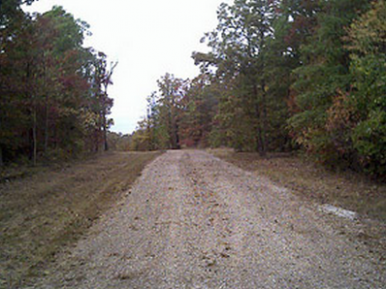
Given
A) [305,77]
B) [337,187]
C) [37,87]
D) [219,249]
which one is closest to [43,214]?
[219,249]

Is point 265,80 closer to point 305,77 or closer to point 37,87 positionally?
point 305,77

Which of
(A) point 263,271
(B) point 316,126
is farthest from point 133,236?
(B) point 316,126

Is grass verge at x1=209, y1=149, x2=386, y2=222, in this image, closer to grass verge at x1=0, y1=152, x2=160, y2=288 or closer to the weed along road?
the weed along road

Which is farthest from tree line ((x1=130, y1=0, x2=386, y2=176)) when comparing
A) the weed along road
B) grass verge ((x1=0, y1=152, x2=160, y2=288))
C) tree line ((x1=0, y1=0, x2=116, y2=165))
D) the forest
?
tree line ((x1=0, y1=0, x2=116, y2=165))

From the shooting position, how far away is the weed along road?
4.42m

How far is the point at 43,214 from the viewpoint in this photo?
8156mm

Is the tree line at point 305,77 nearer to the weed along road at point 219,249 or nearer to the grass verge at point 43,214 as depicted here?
the weed along road at point 219,249

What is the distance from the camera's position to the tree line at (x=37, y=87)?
581 inches

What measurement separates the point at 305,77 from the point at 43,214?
12634mm

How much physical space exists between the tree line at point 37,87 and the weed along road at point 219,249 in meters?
9.62

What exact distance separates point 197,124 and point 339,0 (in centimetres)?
3751

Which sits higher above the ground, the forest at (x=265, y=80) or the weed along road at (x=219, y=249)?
the forest at (x=265, y=80)

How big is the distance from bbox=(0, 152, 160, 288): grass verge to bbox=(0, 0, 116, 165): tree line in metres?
3.73

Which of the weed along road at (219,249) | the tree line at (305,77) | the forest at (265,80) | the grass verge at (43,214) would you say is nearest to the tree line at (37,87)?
the forest at (265,80)
